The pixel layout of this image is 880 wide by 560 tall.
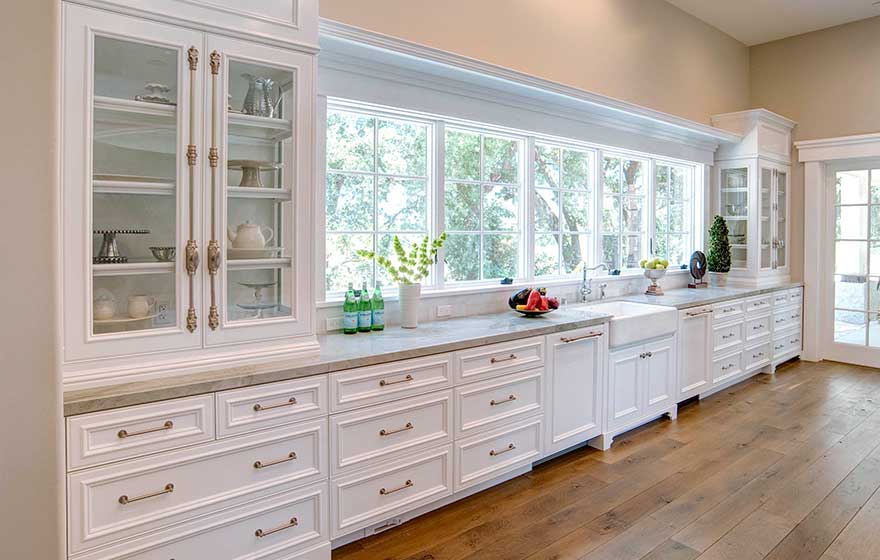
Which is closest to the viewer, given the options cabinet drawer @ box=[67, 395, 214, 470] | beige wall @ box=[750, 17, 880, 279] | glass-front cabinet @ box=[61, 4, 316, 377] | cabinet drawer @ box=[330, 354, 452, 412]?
cabinet drawer @ box=[67, 395, 214, 470]

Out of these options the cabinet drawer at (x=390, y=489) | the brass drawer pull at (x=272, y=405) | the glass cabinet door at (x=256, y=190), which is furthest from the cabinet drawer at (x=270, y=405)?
the cabinet drawer at (x=390, y=489)

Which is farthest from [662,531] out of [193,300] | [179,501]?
[193,300]

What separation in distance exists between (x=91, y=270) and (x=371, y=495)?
1438 millimetres

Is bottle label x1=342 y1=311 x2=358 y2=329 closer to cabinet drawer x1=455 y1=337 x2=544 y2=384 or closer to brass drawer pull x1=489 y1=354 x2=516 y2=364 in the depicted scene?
cabinet drawer x1=455 y1=337 x2=544 y2=384

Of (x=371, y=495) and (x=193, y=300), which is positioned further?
(x=371, y=495)

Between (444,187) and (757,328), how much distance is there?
3.71 metres

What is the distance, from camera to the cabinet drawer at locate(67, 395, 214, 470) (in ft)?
5.62

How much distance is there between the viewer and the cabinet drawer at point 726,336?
4.68 m

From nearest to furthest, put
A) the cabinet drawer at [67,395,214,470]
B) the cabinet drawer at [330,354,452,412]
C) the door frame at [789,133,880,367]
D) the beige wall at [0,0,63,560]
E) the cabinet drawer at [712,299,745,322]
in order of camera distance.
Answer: the beige wall at [0,0,63,560]
the cabinet drawer at [67,395,214,470]
the cabinet drawer at [330,354,452,412]
the cabinet drawer at [712,299,745,322]
the door frame at [789,133,880,367]

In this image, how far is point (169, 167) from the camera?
2010 millimetres

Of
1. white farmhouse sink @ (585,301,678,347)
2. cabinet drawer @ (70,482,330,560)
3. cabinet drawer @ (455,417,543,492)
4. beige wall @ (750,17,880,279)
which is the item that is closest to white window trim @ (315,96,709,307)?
white farmhouse sink @ (585,301,678,347)

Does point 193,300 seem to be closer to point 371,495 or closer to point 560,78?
Result: point 371,495

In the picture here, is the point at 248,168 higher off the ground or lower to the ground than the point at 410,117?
lower

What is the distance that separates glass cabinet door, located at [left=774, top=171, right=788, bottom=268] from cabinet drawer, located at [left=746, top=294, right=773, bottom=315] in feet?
2.69
